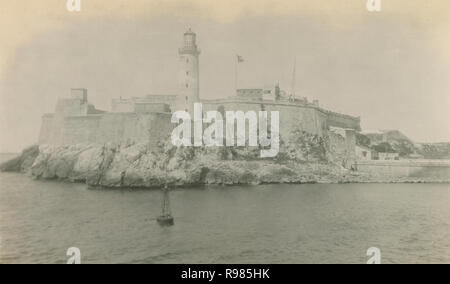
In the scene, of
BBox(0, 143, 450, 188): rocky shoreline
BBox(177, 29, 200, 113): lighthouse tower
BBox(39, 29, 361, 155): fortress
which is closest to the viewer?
BBox(0, 143, 450, 188): rocky shoreline

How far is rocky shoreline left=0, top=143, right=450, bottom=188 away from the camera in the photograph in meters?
28.1

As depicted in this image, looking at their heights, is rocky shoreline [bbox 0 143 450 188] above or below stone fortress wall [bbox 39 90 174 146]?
below

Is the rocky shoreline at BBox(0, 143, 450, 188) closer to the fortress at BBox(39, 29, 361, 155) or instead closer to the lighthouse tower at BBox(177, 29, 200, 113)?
the fortress at BBox(39, 29, 361, 155)

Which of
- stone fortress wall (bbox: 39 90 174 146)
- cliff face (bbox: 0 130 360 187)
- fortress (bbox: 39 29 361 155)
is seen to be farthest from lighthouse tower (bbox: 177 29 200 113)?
cliff face (bbox: 0 130 360 187)

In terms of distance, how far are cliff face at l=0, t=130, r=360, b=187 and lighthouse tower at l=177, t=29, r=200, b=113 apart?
9.95ft

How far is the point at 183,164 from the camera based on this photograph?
94.3ft

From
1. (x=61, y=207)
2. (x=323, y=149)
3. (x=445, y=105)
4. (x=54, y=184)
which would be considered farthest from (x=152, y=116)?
(x=445, y=105)

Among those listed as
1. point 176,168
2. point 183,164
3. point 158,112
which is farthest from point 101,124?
point 183,164

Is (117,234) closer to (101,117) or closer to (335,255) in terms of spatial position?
(335,255)

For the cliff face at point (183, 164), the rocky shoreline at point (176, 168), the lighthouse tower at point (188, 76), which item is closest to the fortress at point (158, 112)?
the lighthouse tower at point (188, 76)

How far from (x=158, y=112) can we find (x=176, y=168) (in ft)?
12.9

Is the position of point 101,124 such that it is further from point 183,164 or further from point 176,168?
point 183,164

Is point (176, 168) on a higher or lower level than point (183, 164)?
lower

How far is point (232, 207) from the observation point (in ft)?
70.1
